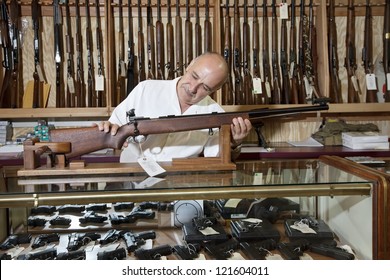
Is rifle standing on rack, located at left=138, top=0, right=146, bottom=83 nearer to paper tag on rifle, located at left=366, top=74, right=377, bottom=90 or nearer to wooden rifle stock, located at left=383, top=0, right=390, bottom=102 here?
paper tag on rifle, located at left=366, top=74, right=377, bottom=90

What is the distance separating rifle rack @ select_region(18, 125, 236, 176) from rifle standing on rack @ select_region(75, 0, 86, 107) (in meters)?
2.04

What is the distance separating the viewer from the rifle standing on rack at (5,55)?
329cm

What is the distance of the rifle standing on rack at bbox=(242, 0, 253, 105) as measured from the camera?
3.49 meters

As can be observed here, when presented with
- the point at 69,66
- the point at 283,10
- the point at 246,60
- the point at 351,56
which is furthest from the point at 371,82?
the point at 69,66

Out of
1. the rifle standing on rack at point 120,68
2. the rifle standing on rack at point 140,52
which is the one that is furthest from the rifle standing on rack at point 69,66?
the rifle standing on rack at point 140,52

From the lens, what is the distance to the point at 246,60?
3.63m

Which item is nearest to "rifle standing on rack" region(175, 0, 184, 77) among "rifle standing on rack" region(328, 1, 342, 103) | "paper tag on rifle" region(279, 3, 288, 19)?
"paper tag on rifle" region(279, 3, 288, 19)

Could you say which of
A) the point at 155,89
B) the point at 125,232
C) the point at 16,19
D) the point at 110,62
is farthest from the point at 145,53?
the point at 125,232

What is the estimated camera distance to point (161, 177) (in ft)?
4.09

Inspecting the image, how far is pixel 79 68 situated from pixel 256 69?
1569 mm

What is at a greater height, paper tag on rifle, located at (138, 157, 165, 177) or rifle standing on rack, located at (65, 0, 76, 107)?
rifle standing on rack, located at (65, 0, 76, 107)

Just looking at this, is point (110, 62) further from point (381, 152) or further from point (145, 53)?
point (381, 152)
